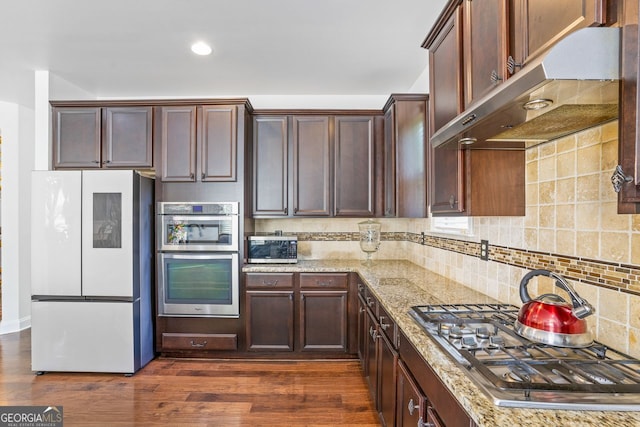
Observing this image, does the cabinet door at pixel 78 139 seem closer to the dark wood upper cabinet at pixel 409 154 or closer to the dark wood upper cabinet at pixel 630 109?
the dark wood upper cabinet at pixel 409 154

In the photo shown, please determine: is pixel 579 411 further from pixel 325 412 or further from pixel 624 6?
pixel 325 412

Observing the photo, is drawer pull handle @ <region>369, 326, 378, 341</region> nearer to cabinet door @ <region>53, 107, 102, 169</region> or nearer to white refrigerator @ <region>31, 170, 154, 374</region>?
white refrigerator @ <region>31, 170, 154, 374</region>

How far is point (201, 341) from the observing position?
309 cm

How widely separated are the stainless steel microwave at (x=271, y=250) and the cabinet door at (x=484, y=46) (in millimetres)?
2136

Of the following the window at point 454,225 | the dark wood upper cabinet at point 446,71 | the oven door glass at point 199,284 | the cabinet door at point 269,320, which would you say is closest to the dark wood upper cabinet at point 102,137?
the oven door glass at point 199,284

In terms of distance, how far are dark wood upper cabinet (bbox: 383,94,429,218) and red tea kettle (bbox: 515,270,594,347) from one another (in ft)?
5.20

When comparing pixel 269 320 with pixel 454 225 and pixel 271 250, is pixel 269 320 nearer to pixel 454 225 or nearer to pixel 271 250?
pixel 271 250

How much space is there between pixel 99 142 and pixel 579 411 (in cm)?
380

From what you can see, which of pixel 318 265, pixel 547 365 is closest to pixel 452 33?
pixel 547 365

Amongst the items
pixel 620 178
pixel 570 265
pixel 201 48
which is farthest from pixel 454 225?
pixel 201 48

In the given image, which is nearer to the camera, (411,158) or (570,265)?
(570,265)

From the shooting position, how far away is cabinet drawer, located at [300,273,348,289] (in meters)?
3.09

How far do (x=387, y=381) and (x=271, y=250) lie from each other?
1.72 m

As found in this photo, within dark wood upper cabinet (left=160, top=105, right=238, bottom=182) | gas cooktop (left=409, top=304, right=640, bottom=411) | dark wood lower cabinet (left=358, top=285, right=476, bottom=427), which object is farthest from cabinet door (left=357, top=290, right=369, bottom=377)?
dark wood upper cabinet (left=160, top=105, right=238, bottom=182)
